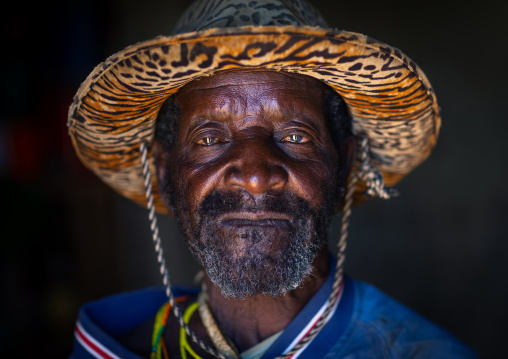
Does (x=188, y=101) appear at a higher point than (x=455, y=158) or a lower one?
higher

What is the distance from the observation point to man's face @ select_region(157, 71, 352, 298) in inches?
60.2

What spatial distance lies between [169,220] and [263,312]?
85.6 inches

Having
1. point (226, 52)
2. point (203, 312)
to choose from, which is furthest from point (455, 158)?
point (226, 52)

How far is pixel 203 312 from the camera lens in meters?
1.84

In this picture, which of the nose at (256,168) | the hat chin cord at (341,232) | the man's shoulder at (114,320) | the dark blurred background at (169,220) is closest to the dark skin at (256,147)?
the nose at (256,168)

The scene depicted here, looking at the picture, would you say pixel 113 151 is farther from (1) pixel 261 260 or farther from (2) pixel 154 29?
(2) pixel 154 29

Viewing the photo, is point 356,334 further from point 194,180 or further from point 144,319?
point 144,319

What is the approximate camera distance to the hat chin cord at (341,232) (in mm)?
1653

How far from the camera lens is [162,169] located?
194 centimetres

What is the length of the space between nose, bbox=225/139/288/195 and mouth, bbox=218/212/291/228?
0.07 m

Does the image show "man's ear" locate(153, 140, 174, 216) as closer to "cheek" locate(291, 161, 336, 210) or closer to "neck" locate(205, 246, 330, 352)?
"neck" locate(205, 246, 330, 352)

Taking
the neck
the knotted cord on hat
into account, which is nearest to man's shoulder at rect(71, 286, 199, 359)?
the knotted cord on hat

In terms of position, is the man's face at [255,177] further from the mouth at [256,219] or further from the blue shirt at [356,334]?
the blue shirt at [356,334]

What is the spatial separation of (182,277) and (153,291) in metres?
1.69
